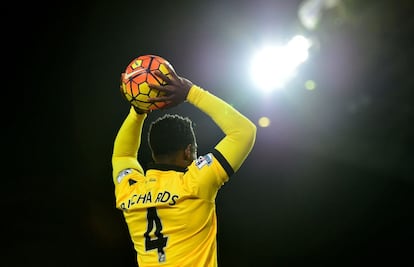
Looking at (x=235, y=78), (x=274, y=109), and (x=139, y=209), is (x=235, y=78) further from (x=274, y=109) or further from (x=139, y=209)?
(x=139, y=209)

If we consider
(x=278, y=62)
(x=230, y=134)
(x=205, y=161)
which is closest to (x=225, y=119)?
(x=230, y=134)

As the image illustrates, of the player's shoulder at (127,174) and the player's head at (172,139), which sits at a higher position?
the player's head at (172,139)

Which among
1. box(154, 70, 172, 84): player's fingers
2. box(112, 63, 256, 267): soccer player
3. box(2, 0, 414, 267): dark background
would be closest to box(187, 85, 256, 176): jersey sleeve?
box(112, 63, 256, 267): soccer player

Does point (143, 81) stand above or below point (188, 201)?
above

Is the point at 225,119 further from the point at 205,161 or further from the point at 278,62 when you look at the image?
the point at 278,62

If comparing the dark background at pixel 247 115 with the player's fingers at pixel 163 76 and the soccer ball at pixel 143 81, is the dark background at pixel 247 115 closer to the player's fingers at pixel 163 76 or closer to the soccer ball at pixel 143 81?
the soccer ball at pixel 143 81

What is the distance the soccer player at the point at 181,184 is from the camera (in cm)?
203

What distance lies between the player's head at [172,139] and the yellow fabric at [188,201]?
3.3 inches

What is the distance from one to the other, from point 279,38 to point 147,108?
12.8 ft

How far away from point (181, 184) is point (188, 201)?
7cm

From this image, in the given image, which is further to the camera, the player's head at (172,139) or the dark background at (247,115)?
the dark background at (247,115)

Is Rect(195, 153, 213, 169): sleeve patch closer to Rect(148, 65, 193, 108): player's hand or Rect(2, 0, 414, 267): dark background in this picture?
Rect(148, 65, 193, 108): player's hand

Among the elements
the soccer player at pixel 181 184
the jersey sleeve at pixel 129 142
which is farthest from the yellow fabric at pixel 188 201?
the jersey sleeve at pixel 129 142

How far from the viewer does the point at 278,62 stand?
19.4 feet
